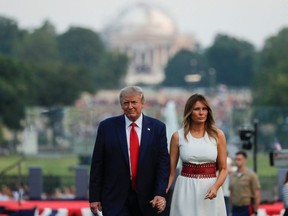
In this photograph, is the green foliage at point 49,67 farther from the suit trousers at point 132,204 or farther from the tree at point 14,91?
the suit trousers at point 132,204

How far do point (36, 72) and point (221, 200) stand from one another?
9901 centimetres

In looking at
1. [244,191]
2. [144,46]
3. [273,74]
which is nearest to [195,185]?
[244,191]

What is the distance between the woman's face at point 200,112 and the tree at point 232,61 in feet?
437

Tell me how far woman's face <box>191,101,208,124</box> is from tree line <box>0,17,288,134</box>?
77930 millimetres

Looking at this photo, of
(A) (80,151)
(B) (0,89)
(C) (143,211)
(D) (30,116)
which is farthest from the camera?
(B) (0,89)

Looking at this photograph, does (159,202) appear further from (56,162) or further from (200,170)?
(56,162)

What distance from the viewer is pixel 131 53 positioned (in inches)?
7480

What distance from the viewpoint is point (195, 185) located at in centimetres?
1286

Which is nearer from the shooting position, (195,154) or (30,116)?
(195,154)

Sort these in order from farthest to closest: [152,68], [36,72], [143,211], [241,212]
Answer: [152,68] < [36,72] < [241,212] < [143,211]

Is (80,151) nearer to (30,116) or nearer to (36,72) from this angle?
(30,116)

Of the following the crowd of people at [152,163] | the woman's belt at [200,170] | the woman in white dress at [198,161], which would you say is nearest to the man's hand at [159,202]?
the crowd of people at [152,163]

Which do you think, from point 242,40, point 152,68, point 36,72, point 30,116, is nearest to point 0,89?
point 30,116

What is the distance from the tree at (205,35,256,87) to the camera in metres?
149
